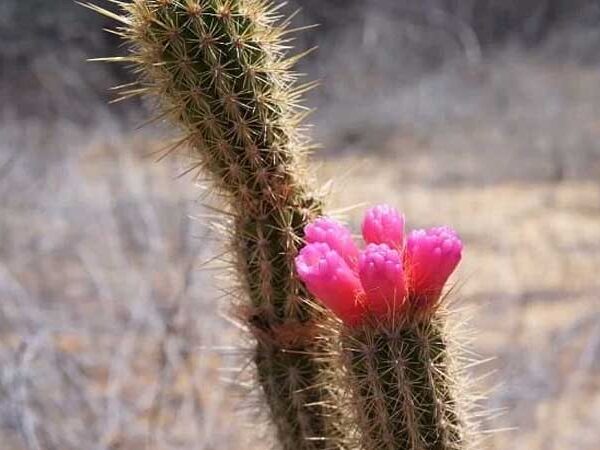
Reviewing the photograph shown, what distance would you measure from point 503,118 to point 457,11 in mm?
960

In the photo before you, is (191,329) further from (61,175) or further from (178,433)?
(61,175)

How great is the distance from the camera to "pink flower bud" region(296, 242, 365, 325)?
1299 millimetres

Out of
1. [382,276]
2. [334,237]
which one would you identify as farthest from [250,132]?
[382,276]

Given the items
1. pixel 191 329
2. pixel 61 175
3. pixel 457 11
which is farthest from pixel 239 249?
pixel 457 11

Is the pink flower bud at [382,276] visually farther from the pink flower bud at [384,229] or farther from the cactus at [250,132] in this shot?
the cactus at [250,132]

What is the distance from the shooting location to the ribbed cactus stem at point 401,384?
137 centimetres

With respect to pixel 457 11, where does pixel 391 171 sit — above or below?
below

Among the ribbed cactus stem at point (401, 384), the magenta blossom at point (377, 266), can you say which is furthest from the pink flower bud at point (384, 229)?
the ribbed cactus stem at point (401, 384)

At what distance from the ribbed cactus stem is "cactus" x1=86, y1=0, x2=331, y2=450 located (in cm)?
15

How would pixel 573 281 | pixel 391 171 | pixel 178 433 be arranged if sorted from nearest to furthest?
1. pixel 178 433
2. pixel 573 281
3. pixel 391 171

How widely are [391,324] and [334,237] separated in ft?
0.45

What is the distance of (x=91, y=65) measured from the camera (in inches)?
286

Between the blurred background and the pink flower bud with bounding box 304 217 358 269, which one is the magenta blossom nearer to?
the pink flower bud with bounding box 304 217 358 269

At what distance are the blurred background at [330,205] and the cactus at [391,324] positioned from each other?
0.24 metres
